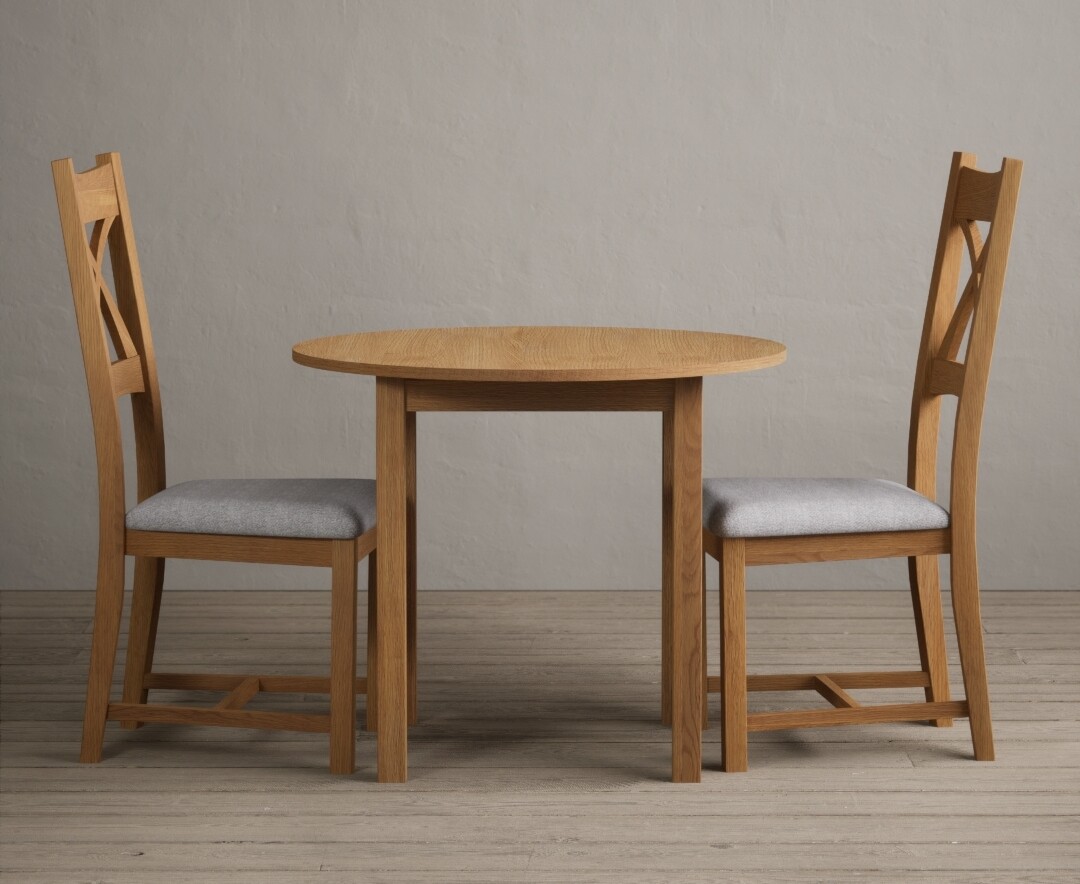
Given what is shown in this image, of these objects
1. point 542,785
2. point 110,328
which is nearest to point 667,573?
point 542,785

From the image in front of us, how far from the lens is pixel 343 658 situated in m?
2.56

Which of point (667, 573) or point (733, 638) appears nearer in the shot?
point (733, 638)

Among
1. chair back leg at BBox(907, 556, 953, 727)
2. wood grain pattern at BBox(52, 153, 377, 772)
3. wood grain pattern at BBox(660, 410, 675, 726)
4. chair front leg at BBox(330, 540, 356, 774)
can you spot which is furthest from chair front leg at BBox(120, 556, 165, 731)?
chair back leg at BBox(907, 556, 953, 727)

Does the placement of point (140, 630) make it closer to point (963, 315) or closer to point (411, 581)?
point (411, 581)

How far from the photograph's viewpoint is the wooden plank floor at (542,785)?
2229mm

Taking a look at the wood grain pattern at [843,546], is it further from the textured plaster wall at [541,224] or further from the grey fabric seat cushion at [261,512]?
the textured plaster wall at [541,224]

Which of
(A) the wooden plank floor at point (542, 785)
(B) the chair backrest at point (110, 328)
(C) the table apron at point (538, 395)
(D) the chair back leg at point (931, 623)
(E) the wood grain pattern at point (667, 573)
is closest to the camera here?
(A) the wooden plank floor at point (542, 785)

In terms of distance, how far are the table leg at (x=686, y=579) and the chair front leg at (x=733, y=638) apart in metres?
0.05

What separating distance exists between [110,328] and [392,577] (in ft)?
2.59

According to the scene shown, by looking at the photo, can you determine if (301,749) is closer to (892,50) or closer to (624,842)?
(624,842)

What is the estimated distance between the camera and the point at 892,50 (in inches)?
153

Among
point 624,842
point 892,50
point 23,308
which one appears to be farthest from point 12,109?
point 624,842

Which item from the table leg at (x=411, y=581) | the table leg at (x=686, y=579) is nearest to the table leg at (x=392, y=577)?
the table leg at (x=411, y=581)

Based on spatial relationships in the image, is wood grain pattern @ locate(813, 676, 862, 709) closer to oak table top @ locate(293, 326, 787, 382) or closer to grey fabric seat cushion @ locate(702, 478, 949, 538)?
grey fabric seat cushion @ locate(702, 478, 949, 538)
